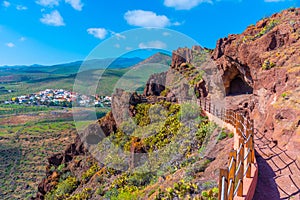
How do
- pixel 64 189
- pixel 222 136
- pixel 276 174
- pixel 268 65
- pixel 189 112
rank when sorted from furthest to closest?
pixel 64 189 → pixel 189 112 → pixel 222 136 → pixel 268 65 → pixel 276 174

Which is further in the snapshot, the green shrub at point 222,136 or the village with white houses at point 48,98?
the village with white houses at point 48,98

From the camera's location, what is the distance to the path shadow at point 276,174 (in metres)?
4.37

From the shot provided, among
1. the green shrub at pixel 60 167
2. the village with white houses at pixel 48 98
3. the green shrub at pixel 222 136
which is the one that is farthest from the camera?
the village with white houses at pixel 48 98

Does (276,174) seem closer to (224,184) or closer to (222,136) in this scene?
(224,184)

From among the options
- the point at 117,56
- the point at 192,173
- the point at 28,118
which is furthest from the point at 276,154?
the point at 28,118

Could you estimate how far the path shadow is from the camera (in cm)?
437

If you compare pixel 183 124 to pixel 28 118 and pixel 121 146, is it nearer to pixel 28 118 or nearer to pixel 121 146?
pixel 121 146

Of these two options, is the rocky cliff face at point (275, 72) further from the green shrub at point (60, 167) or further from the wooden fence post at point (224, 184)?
the green shrub at point (60, 167)

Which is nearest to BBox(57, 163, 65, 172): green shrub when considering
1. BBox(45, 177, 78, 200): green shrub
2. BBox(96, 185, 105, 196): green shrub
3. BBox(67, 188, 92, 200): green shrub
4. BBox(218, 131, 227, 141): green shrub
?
BBox(45, 177, 78, 200): green shrub

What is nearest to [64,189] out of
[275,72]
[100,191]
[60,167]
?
[60,167]

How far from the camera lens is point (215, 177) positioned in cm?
673

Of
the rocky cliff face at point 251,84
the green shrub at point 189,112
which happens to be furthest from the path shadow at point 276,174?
the green shrub at point 189,112

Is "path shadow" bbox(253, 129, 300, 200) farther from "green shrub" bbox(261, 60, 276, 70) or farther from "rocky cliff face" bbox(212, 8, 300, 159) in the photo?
"green shrub" bbox(261, 60, 276, 70)

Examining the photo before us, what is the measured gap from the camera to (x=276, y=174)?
5168 mm
